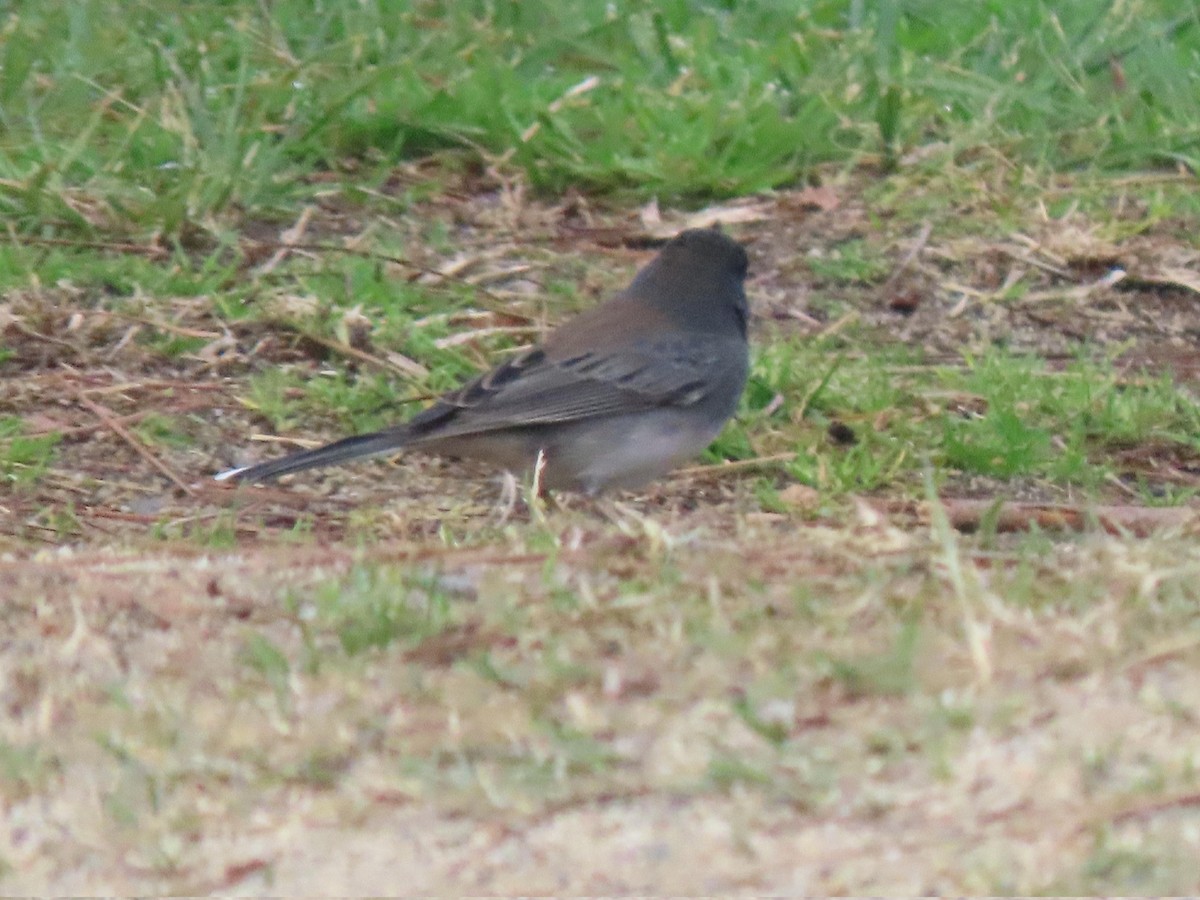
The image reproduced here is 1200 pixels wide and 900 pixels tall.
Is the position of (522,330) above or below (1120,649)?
below

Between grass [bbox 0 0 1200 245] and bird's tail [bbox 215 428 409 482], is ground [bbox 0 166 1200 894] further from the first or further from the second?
grass [bbox 0 0 1200 245]

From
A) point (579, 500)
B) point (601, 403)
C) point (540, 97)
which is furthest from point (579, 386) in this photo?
point (540, 97)

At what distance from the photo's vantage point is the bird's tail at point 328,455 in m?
5.76

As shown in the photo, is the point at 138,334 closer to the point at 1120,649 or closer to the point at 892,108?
the point at 892,108

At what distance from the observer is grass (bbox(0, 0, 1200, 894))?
2711mm

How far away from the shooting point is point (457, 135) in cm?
824

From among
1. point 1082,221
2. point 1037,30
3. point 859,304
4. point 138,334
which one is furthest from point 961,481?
point 1037,30

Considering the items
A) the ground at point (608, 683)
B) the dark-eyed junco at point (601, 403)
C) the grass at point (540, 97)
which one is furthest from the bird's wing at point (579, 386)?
the grass at point (540, 97)

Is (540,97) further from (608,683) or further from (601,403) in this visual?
(608,683)

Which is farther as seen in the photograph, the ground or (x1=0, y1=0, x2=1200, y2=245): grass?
(x1=0, y1=0, x2=1200, y2=245): grass

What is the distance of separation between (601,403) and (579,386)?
0.09m

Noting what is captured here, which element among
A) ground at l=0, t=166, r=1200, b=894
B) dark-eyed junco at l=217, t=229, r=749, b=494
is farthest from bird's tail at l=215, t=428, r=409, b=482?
ground at l=0, t=166, r=1200, b=894

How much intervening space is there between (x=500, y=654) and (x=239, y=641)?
482 mm

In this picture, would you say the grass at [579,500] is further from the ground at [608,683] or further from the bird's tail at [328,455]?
the bird's tail at [328,455]
